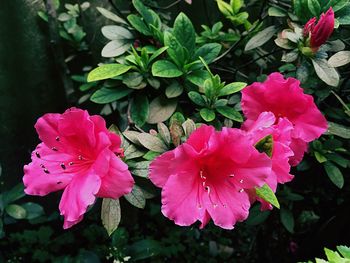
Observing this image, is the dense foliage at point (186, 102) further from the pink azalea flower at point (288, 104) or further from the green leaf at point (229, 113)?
the pink azalea flower at point (288, 104)

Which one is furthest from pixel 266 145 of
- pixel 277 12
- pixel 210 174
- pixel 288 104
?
pixel 277 12

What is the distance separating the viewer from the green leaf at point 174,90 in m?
1.35

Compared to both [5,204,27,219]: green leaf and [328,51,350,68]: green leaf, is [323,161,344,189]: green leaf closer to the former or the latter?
[328,51,350,68]: green leaf

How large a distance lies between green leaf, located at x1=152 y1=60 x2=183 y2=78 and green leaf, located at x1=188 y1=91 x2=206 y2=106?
0.26 feet

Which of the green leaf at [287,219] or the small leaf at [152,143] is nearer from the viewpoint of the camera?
the small leaf at [152,143]

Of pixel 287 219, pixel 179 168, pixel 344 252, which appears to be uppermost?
pixel 179 168

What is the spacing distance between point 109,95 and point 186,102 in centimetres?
28

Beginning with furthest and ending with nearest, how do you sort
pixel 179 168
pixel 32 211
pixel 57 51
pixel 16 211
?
pixel 57 51
pixel 32 211
pixel 16 211
pixel 179 168

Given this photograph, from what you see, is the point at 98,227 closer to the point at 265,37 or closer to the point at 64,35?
the point at 64,35

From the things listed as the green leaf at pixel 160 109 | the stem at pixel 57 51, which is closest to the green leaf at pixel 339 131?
the green leaf at pixel 160 109

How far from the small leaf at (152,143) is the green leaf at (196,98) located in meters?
0.21

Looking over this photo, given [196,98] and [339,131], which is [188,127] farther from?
[339,131]

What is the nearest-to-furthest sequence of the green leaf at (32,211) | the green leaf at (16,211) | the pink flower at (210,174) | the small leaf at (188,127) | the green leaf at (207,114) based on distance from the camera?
the pink flower at (210,174) < the small leaf at (188,127) < the green leaf at (207,114) < the green leaf at (16,211) < the green leaf at (32,211)

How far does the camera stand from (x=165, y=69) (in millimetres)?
1300
